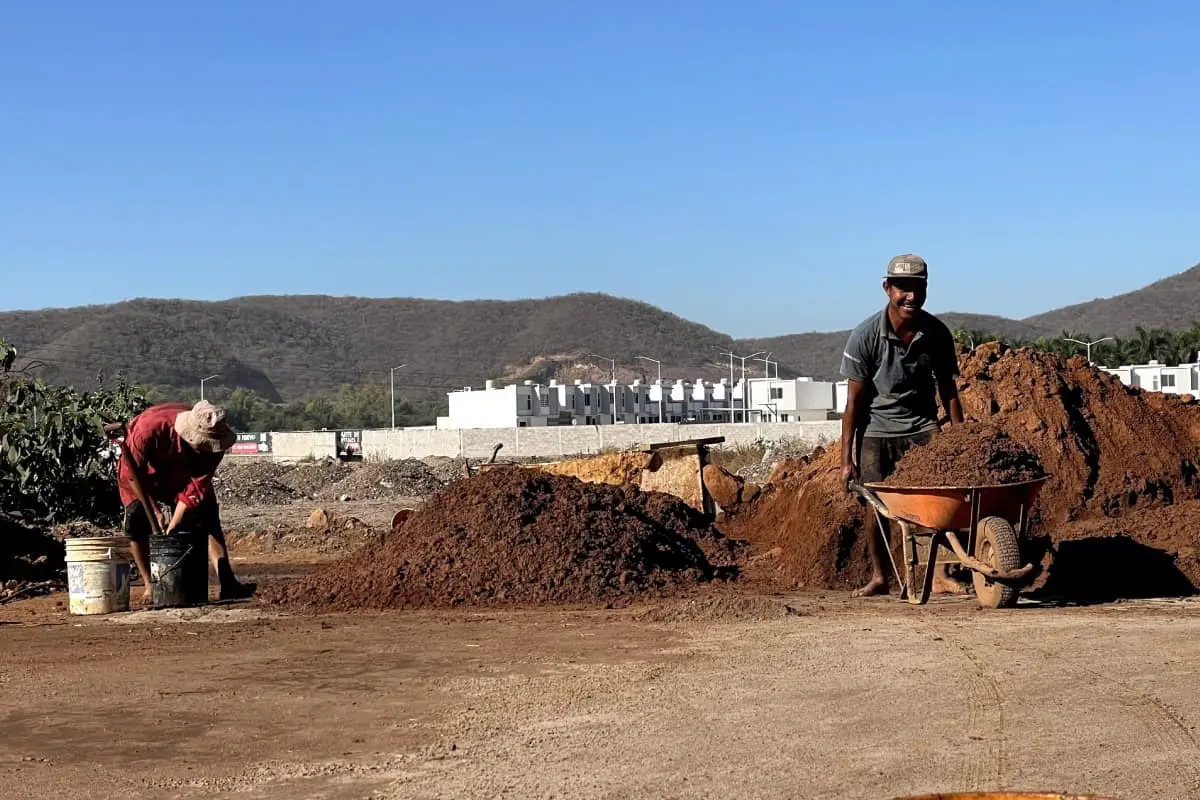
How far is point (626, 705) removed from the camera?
6.32 metres

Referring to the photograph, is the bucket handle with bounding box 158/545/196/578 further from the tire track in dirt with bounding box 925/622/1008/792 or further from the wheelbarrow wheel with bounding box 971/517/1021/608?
the tire track in dirt with bounding box 925/622/1008/792

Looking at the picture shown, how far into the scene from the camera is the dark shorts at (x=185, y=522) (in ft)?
35.3

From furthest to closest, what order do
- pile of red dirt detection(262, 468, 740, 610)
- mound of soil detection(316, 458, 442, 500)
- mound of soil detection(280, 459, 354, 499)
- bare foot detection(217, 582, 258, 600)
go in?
mound of soil detection(280, 459, 354, 499), mound of soil detection(316, 458, 442, 500), bare foot detection(217, 582, 258, 600), pile of red dirt detection(262, 468, 740, 610)

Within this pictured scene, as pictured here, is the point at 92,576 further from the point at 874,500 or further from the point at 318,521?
the point at 318,521

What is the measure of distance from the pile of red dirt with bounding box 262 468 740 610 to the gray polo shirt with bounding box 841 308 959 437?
2105mm

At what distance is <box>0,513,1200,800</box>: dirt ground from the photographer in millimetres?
5051

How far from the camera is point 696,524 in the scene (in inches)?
523

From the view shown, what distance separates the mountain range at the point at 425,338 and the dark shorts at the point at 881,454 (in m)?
118

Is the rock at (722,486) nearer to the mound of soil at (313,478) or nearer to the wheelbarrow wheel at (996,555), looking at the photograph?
the wheelbarrow wheel at (996,555)

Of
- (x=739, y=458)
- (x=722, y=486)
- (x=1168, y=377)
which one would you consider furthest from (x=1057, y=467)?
(x=1168, y=377)

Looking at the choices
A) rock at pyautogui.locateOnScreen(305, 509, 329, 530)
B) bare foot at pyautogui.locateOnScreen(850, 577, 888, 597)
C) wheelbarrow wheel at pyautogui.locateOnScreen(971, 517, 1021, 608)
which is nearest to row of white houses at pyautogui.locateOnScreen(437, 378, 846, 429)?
rock at pyautogui.locateOnScreen(305, 509, 329, 530)

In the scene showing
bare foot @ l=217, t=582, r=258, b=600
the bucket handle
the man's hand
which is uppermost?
the man's hand

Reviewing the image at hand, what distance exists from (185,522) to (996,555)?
5.74 meters

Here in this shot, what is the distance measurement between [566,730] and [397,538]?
18.6 ft
